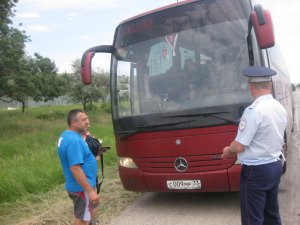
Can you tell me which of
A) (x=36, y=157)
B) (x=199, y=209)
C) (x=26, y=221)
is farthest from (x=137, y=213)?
(x=36, y=157)

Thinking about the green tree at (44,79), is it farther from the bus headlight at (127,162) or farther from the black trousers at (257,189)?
the black trousers at (257,189)

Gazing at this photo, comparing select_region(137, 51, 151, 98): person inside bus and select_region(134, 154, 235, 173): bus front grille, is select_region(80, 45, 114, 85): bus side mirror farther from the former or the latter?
select_region(134, 154, 235, 173): bus front grille

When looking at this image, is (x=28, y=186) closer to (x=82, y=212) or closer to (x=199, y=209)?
(x=199, y=209)

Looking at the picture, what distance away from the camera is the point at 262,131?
3570mm

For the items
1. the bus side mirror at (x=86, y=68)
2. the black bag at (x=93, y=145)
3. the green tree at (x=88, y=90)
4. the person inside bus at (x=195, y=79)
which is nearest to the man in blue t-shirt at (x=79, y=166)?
the black bag at (x=93, y=145)

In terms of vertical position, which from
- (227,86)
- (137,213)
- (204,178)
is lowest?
(137,213)

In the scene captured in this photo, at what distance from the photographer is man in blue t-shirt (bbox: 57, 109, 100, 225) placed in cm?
406

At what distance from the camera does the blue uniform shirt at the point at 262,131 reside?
355 cm

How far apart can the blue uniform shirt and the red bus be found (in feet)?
6.01

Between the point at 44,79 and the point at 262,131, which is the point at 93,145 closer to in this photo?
the point at 262,131

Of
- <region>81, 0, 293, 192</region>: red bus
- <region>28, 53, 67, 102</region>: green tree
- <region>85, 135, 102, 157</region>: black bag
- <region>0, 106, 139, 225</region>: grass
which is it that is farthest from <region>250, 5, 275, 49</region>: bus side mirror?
<region>28, 53, 67, 102</region>: green tree

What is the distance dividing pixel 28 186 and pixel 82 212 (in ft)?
14.3

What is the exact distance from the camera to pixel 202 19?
5.98 m

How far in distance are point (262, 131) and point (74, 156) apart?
1.74 metres
